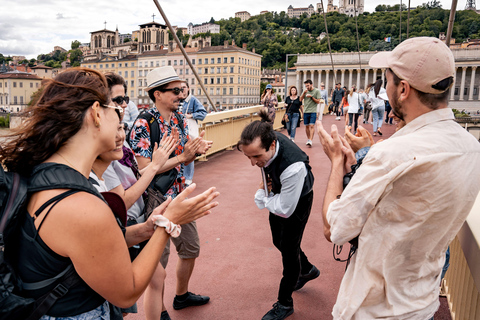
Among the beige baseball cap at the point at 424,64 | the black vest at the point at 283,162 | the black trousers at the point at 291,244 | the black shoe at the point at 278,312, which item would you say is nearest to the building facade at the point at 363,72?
the black vest at the point at 283,162

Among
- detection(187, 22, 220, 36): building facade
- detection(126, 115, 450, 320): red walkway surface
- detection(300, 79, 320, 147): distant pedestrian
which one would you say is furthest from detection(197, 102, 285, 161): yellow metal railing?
detection(187, 22, 220, 36): building facade

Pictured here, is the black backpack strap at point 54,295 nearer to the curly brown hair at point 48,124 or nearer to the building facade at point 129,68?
the curly brown hair at point 48,124

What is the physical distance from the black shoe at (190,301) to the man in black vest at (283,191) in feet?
2.12

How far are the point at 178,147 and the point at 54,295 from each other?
221cm

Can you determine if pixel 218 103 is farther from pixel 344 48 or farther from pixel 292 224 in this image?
pixel 292 224

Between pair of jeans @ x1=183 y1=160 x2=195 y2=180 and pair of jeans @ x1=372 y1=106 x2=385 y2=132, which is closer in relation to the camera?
pair of jeans @ x1=183 y1=160 x2=195 y2=180

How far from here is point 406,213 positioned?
1.62 meters

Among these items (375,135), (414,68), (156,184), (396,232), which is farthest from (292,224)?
(375,135)

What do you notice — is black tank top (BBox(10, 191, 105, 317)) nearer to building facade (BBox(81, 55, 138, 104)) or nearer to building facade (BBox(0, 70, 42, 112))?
building facade (BBox(0, 70, 42, 112))

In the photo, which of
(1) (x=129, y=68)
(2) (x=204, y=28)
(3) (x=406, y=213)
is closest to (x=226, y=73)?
(1) (x=129, y=68)

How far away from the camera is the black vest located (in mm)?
3311

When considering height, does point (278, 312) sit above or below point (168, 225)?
below

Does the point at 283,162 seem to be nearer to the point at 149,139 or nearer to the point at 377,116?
the point at 149,139

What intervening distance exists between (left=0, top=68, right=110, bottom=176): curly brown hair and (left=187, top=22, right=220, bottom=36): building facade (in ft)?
592
